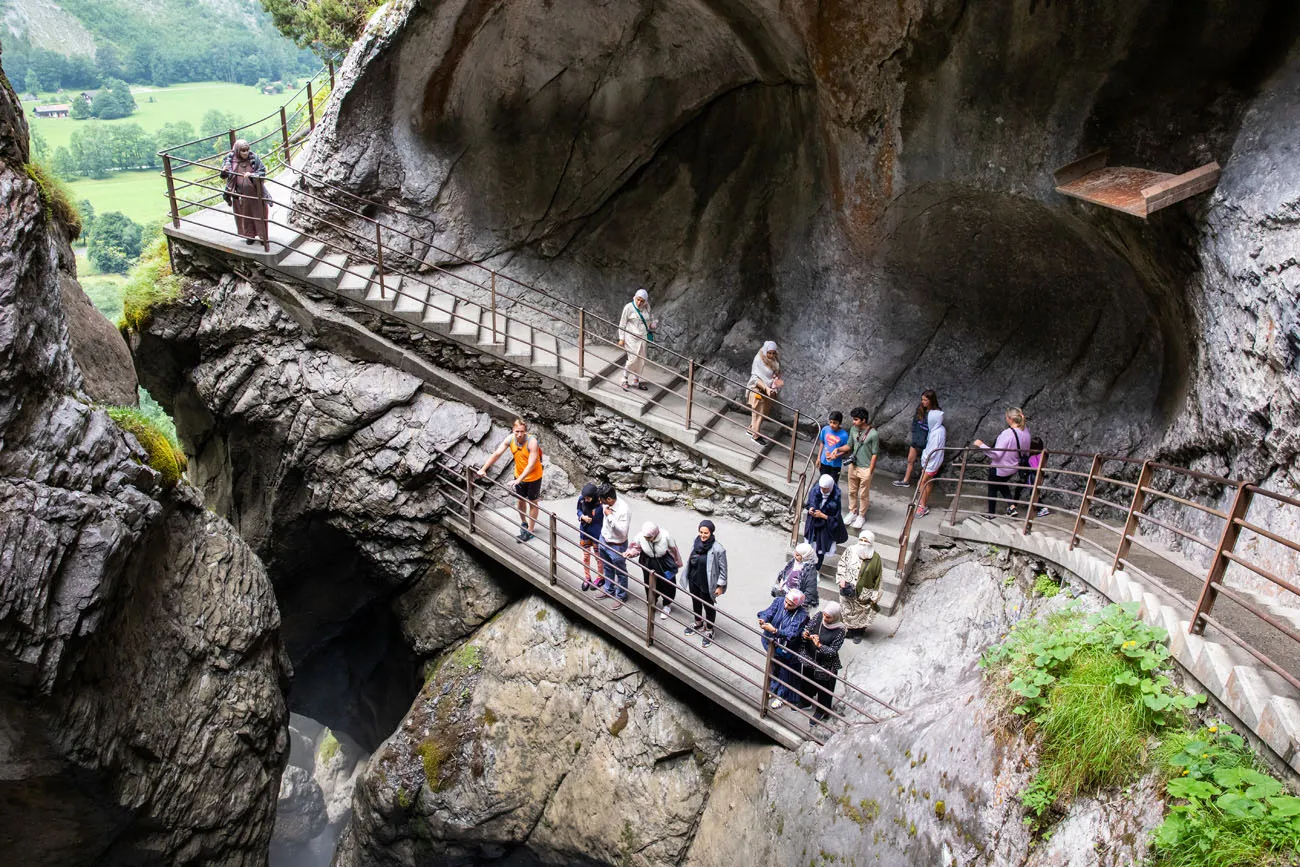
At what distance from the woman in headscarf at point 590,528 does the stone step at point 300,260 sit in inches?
200

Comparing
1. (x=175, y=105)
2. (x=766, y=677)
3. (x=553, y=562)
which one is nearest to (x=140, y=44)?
(x=175, y=105)

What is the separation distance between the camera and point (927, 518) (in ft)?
Answer: 33.6

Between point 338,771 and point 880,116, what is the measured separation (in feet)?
66.9

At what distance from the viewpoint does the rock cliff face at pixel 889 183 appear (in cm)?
770

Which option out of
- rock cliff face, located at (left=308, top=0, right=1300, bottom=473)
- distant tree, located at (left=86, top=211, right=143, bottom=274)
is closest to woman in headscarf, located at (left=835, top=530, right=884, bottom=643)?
rock cliff face, located at (left=308, top=0, right=1300, bottom=473)

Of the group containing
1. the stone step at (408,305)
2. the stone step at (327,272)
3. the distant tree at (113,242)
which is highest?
the stone step at (327,272)

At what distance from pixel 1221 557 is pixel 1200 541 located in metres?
0.14

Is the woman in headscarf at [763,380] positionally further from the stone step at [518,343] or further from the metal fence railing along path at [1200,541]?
the stone step at [518,343]

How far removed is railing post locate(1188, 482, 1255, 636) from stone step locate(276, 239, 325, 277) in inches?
412

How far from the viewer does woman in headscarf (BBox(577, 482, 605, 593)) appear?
9.41 m

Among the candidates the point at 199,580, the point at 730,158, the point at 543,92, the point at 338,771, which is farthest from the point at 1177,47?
the point at 338,771

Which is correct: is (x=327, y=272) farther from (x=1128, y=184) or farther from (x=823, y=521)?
(x=1128, y=184)

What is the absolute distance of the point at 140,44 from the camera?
46219mm

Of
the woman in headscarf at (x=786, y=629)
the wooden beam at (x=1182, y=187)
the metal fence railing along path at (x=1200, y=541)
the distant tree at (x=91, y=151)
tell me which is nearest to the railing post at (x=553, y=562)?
the woman in headscarf at (x=786, y=629)
